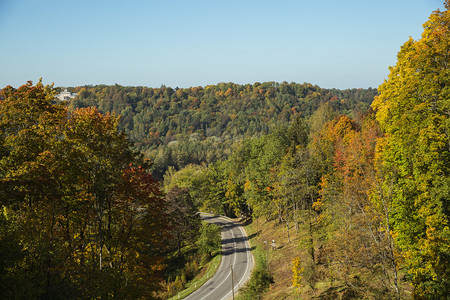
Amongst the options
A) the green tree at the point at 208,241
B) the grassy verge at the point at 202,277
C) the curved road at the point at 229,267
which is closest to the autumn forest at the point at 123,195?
the curved road at the point at 229,267

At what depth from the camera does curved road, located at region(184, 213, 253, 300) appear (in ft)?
111

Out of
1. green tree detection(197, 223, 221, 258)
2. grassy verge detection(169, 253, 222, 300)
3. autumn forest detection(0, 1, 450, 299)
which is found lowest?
grassy verge detection(169, 253, 222, 300)

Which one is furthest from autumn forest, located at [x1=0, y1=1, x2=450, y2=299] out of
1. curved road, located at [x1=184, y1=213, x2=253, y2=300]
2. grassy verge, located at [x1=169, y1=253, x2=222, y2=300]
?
grassy verge, located at [x1=169, y1=253, x2=222, y2=300]

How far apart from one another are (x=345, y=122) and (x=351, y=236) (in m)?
47.9

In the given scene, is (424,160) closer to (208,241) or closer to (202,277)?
(202,277)

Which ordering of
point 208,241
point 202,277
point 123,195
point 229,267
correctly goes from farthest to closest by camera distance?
point 208,241 → point 229,267 → point 202,277 → point 123,195

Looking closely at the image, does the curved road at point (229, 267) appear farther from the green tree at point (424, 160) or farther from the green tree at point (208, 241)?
the green tree at point (424, 160)

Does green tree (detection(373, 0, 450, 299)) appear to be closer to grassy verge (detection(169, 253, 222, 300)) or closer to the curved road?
the curved road

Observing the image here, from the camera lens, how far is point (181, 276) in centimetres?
4031

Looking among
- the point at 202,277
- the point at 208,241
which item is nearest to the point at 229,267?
the point at 202,277

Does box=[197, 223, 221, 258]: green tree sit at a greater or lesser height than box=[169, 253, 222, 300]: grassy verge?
greater

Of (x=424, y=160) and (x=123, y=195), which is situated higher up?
(x=424, y=160)

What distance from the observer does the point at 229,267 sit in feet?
134

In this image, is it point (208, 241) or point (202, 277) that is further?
point (208, 241)
